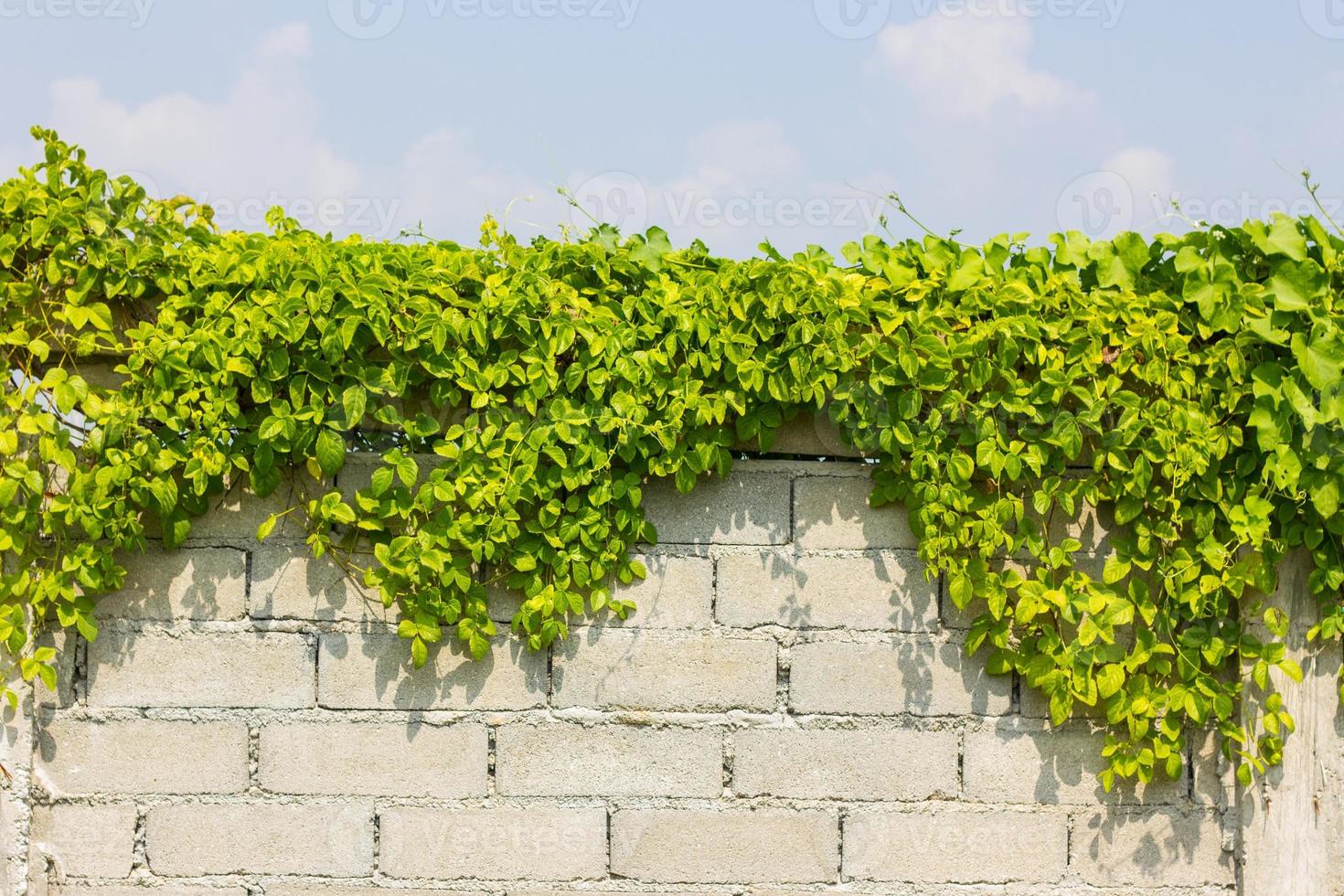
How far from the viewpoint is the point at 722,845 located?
9.22 ft

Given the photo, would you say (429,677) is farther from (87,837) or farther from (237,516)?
(87,837)

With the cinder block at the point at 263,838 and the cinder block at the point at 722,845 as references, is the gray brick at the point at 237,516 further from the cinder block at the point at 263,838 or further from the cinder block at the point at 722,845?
the cinder block at the point at 722,845

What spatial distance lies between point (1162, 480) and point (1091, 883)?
3.47 feet

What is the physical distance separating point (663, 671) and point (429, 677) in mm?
590

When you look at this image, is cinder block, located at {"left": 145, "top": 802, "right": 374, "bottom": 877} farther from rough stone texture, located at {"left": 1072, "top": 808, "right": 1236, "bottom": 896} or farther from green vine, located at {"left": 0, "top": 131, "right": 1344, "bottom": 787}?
rough stone texture, located at {"left": 1072, "top": 808, "right": 1236, "bottom": 896}

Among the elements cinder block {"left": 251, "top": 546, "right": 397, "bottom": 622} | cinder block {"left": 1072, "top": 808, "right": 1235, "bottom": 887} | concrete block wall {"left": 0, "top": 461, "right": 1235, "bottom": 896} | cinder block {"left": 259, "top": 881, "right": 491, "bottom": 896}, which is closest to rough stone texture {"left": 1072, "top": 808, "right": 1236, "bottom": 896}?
cinder block {"left": 1072, "top": 808, "right": 1235, "bottom": 887}

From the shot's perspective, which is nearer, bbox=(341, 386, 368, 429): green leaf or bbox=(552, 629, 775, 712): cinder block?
bbox=(341, 386, 368, 429): green leaf

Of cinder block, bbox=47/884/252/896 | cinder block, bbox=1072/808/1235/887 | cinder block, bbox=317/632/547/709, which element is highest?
cinder block, bbox=317/632/547/709

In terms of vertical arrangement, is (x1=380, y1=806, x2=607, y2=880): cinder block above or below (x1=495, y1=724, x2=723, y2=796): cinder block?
below

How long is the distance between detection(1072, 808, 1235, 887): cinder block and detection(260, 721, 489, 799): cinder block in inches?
61.7

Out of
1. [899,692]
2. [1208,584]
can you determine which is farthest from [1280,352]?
[899,692]

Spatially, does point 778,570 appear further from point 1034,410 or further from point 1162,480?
point 1162,480

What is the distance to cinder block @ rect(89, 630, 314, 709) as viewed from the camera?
280 cm

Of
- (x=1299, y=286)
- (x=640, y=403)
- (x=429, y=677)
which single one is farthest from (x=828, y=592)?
(x=1299, y=286)
